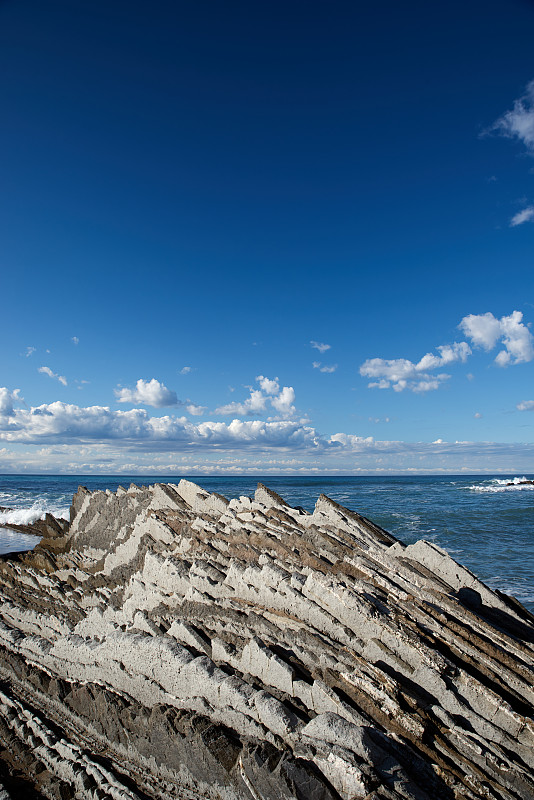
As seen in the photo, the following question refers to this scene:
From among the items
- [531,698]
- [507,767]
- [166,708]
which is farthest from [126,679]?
[531,698]

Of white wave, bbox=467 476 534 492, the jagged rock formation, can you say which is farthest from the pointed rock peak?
white wave, bbox=467 476 534 492

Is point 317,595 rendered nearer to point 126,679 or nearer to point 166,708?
point 166,708

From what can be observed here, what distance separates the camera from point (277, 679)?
4605mm

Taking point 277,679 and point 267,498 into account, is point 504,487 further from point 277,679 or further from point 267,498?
point 277,679

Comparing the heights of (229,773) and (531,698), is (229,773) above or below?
below

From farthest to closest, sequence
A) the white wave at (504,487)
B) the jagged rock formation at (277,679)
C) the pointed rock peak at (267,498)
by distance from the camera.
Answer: the white wave at (504,487) < the pointed rock peak at (267,498) < the jagged rock formation at (277,679)

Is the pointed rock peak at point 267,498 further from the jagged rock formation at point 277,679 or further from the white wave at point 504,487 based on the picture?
the white wave at point 504,487

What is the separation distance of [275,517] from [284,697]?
3790 mm

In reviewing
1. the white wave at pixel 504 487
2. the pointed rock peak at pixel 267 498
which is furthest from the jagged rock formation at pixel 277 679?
the white wave at pixel 504 487

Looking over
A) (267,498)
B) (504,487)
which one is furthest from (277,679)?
(504,487)

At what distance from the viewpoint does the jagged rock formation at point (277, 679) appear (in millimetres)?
3843

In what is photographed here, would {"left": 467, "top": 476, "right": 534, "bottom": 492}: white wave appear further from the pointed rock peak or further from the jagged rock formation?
the jagged rock formation

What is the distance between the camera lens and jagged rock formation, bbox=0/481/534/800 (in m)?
3.84

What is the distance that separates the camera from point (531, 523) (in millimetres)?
22875
